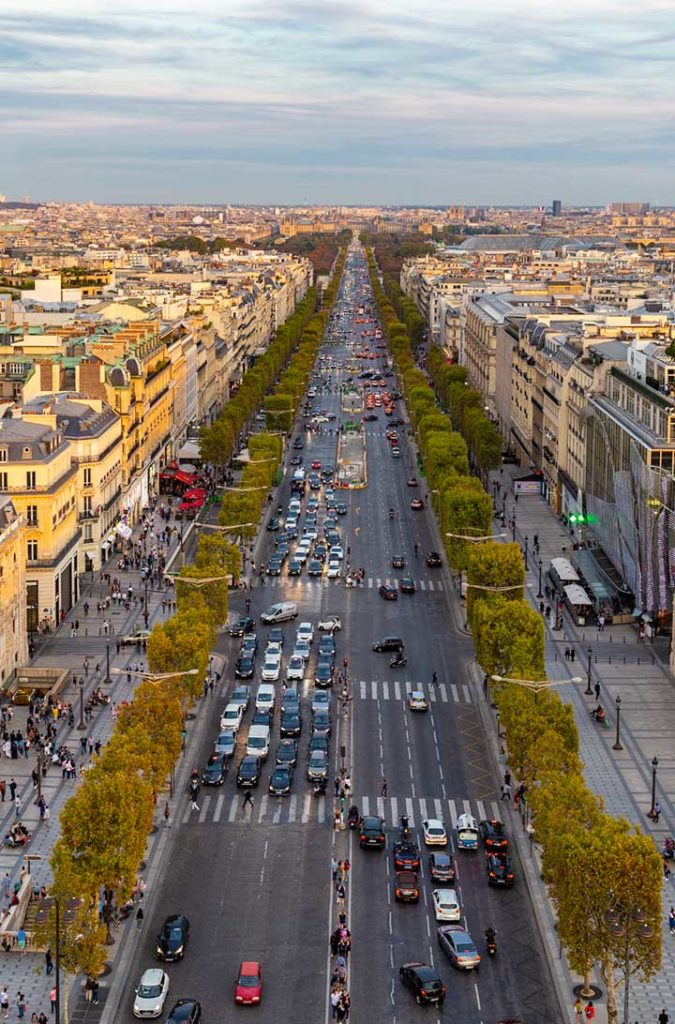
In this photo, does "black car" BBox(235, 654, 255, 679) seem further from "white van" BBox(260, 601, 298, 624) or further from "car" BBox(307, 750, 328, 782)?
"car" BBox(307, 750, 328, 782)

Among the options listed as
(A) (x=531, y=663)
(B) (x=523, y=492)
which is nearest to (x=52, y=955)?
(A) (x=531, y=663)

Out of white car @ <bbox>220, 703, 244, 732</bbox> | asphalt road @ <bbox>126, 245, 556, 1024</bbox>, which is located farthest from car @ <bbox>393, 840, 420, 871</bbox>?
white car @ <bbox>220, 703, 244, 732</bbox>

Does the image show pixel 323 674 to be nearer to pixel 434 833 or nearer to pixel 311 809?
pixel 311 809

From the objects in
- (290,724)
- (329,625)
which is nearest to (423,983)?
(290,724)

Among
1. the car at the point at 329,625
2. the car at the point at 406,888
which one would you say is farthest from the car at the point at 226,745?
the car at the point at 329,625

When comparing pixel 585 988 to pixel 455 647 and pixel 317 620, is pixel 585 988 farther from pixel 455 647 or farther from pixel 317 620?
pixel 317 620

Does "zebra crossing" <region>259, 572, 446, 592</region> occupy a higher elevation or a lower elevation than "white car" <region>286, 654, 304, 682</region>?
lower

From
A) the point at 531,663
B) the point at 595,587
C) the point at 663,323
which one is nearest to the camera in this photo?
the point at 531,663
